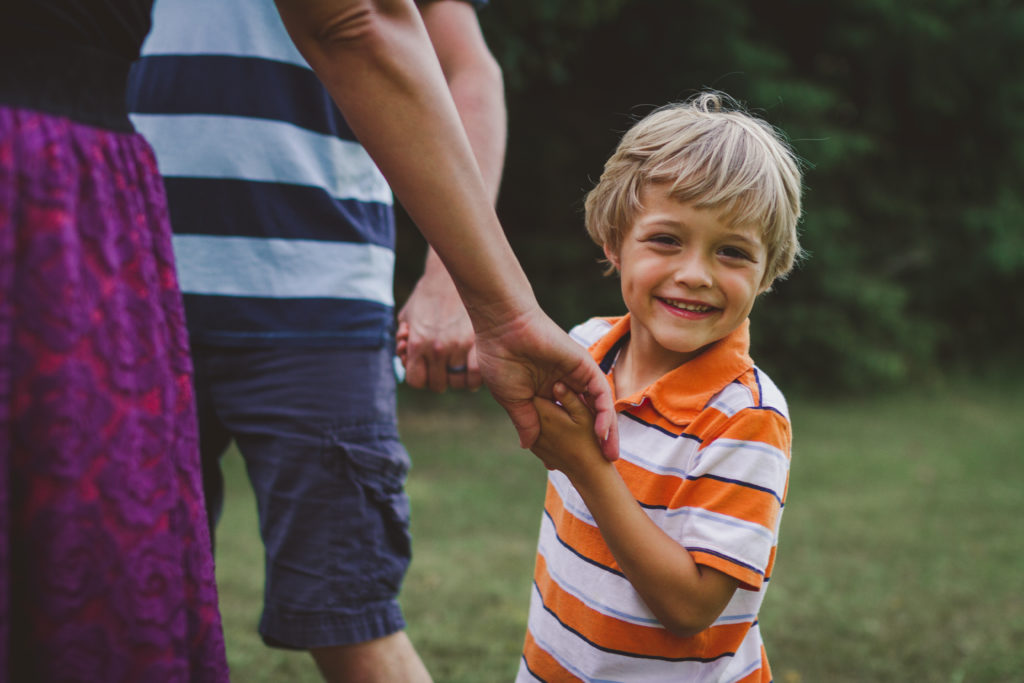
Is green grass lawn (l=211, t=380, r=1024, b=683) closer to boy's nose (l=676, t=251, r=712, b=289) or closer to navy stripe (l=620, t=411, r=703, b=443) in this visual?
navy stripe (l=620, t=411, r=703, b=443)

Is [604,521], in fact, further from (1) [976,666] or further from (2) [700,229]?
(1) [976,666]

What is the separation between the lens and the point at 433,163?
4.13 ft

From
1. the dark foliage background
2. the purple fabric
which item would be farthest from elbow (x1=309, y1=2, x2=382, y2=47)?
the dark foliage background

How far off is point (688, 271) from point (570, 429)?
326 mm

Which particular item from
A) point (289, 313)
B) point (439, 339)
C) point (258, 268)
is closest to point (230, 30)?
point (258, 268)

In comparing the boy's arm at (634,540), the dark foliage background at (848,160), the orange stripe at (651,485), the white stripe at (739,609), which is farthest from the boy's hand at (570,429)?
the dark foliage background at (848,160)

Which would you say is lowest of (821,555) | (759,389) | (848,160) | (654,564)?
(821,555)

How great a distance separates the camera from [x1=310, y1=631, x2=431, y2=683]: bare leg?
1809 mm

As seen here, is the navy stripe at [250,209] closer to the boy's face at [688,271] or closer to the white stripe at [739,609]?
the boy's face at [688,271]

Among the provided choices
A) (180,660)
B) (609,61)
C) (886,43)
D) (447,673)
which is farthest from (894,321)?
(180,660)

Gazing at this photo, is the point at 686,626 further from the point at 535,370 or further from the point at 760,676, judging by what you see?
the point at 535,370

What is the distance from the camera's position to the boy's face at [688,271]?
59.4 inches

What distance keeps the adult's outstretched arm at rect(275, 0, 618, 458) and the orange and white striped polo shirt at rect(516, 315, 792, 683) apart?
16 cm

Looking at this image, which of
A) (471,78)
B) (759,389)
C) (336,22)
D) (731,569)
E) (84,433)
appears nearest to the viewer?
(84,433)
